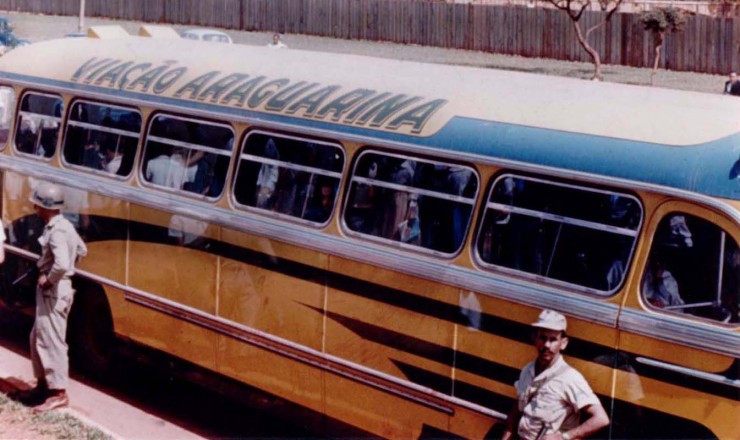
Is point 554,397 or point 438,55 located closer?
point 554,397

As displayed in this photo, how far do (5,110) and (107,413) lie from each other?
317cm

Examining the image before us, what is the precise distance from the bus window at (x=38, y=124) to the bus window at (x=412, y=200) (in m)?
3.62

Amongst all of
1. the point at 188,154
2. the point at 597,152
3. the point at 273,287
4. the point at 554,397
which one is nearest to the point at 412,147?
the point at 597,152

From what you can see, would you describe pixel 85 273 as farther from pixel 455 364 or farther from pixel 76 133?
pixel 455 364

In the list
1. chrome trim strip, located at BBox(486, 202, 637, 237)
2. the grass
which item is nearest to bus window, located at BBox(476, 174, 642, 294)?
chrome trim strip, located at BBox(486, 202, 637, 237)

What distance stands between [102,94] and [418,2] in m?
37.2

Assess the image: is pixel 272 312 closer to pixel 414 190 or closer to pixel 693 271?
pixel 414 190

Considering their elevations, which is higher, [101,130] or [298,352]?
[101,130]

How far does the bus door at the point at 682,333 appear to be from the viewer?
5.38 metres

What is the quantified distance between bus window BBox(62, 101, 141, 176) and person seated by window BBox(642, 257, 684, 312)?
464cm

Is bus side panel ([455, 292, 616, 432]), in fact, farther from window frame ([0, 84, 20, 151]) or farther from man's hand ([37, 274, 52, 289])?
window frame ([0, 84, 20, 151])

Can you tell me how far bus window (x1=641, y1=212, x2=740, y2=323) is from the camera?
548 centimetres

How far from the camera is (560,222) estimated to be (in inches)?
239

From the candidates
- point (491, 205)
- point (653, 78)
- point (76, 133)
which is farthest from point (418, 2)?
point (491, 205)
